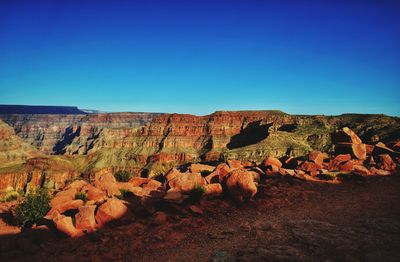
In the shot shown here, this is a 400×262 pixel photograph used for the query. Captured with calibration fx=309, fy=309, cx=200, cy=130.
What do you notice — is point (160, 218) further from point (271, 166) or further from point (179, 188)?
point (271, 166)

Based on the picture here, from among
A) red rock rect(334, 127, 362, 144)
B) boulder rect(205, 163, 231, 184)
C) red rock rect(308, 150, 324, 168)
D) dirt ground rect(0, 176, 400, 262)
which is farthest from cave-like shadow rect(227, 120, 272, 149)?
dirt ground rect(0, 176, 400, 262)

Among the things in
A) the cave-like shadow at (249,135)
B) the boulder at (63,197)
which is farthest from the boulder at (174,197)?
the cave-like shadow at (249,135)

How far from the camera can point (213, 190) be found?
1672 centimetres

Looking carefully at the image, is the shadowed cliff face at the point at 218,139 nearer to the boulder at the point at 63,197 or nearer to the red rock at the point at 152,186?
the red rock at the point at 152,186

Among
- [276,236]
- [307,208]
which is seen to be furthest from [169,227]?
[307,208]

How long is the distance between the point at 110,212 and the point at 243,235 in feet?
19.3

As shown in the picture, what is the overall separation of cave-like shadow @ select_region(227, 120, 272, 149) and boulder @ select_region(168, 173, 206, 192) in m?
121

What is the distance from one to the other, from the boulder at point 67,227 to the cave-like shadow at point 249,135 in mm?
126582

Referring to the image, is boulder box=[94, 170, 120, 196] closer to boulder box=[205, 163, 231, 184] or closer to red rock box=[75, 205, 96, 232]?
red rock box=[75, 205, 96, 232]

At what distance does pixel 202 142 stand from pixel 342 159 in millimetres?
139928

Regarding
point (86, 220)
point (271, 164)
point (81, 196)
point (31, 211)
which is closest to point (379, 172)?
point (271, 164)

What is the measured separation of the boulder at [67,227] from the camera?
1284cm

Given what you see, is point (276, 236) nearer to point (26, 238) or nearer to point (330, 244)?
point (330, 244)

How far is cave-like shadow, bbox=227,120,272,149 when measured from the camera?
461 feet
